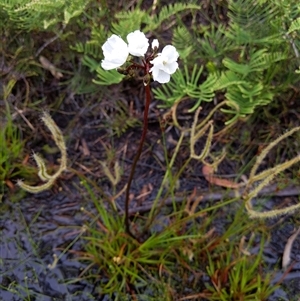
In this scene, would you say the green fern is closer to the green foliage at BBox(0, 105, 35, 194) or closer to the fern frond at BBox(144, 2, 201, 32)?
the fern frond at BBox(144, 2, 201, 32)

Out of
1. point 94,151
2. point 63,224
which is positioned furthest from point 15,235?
point 94,151

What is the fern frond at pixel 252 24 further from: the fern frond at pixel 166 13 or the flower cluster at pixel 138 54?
the flower cluster at pixel 138 54

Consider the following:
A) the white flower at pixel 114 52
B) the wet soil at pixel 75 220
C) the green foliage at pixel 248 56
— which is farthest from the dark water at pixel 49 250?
the white flower at pixel 114 52

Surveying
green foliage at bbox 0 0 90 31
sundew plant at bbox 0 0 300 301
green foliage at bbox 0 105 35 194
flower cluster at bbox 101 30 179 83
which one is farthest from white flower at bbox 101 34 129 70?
green foliage at bbox 0 105 35 194

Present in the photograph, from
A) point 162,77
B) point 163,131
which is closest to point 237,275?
point 163,131

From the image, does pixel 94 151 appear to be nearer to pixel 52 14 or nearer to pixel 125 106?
pixel 125 106
